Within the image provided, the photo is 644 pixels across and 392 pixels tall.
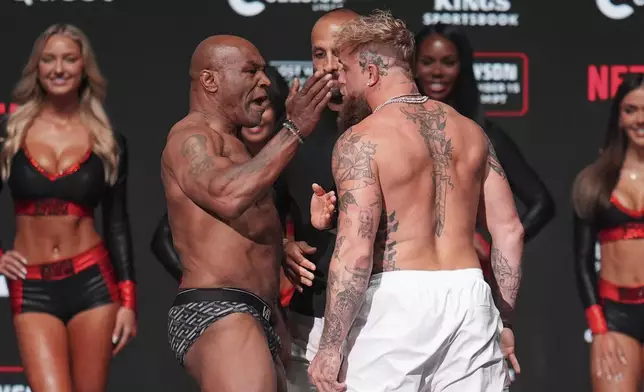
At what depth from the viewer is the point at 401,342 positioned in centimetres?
371

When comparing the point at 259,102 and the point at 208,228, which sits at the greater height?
the point at 259,102

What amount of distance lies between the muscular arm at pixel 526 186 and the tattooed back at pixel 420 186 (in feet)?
6.01

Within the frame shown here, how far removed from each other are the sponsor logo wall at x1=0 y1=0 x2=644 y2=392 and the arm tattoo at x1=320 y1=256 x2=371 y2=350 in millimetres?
2227

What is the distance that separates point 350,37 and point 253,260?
0.82m

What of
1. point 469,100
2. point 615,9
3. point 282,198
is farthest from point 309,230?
point 615,9

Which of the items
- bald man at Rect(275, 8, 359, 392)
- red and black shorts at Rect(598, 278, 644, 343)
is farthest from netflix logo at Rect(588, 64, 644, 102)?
bald man at Rect(275, 8, 359, 392)

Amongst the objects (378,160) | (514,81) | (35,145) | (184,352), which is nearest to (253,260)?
(184,352)

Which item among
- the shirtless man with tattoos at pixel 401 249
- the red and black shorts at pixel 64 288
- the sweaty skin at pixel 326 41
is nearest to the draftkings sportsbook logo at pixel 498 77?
the sweaty skin at pixel 326 41

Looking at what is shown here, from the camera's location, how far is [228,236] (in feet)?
13.6

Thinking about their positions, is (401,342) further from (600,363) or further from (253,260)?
(600,363)

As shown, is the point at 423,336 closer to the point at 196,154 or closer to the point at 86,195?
the point at 196,154

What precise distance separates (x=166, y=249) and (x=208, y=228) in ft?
5.46

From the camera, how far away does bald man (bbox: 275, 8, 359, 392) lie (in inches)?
180

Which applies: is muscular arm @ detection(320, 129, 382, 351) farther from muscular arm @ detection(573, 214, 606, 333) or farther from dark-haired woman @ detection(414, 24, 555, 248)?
muscular arm @ detection(573, 214, 606, 333)
